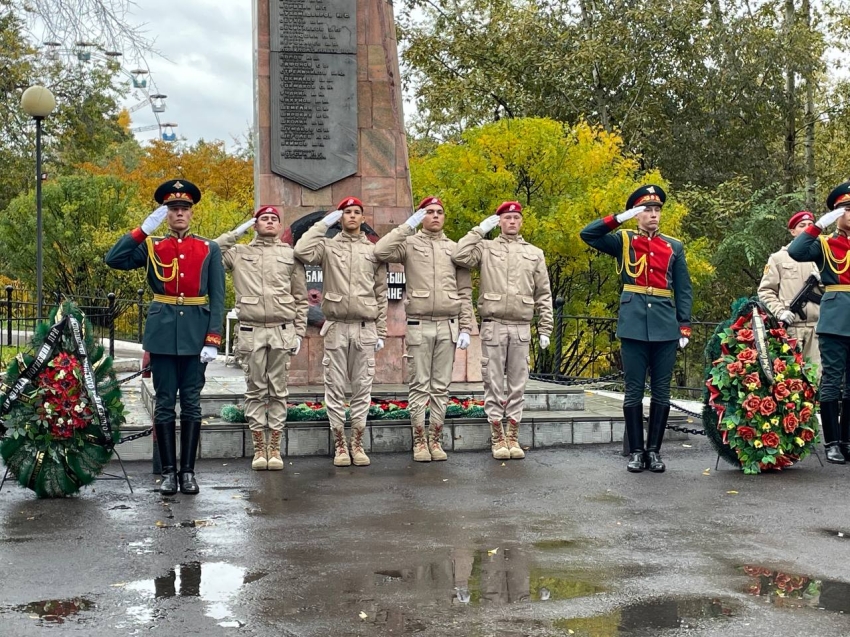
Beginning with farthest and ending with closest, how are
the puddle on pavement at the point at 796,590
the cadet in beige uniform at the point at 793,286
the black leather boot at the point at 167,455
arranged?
1. the cadet in beige uniform at the point at 793,286
2. the black leather boot at the point at 167,455
3. the puddle on pavement at the point at 796,590

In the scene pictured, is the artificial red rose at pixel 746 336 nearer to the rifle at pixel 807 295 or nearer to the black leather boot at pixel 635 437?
the black leather boot at pixel 635 437

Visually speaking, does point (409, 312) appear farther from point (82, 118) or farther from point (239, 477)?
point (82, 118)

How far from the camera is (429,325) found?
9125 mm

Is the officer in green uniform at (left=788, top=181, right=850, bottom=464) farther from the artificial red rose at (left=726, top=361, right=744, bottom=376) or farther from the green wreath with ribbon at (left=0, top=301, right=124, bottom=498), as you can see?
the green wreath with ribbon at (left=0, top=301, right=124, bottom=498)

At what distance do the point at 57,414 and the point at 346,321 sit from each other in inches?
93.0

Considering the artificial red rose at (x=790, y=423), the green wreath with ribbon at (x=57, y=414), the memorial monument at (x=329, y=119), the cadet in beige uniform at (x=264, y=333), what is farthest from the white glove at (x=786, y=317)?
the green wreath with ribbon at (x=57, y=414)

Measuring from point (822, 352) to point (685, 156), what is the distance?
62.3ft

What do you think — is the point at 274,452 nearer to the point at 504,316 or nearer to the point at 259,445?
the point at 259,445

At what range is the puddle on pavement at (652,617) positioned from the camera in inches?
183

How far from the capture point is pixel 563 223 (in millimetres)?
17438

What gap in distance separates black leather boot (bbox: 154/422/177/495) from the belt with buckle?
0.82 meters

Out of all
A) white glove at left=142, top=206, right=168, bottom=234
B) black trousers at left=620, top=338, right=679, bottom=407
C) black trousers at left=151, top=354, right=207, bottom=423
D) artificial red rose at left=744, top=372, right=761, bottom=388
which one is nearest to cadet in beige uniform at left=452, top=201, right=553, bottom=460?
black trousers at left=620, top=338, right=679, bottom=407

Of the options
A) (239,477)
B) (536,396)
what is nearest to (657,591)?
(239,477)

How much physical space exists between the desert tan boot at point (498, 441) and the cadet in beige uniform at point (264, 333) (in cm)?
166
